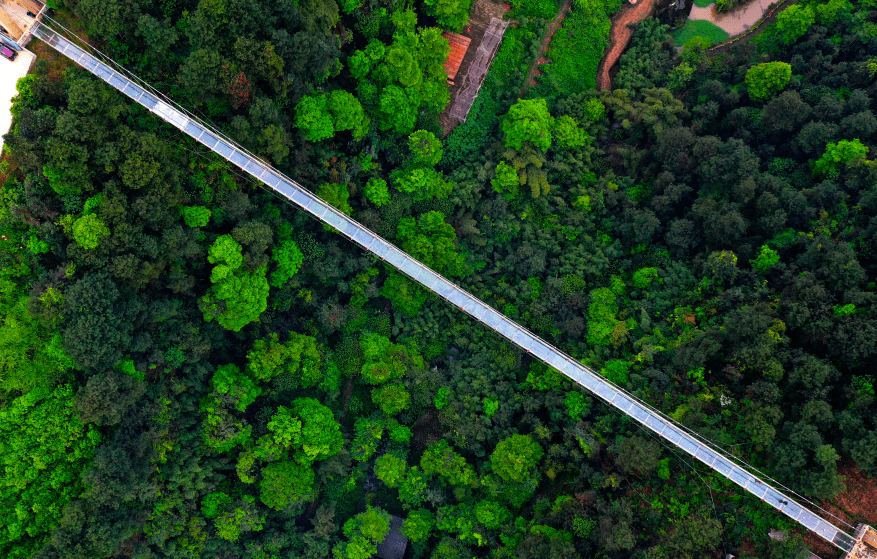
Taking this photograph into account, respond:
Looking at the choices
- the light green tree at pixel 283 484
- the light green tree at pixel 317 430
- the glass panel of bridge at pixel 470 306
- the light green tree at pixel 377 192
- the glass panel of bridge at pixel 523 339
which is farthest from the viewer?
the light green tree at pixel 377 192

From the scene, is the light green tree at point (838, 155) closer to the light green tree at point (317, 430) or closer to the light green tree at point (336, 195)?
the light green tree at point (336, 195)

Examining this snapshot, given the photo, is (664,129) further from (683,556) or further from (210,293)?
(210,293)

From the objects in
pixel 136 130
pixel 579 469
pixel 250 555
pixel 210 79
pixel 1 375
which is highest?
pixel 210 79

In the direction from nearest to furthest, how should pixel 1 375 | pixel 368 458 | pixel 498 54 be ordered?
pixel 1 375
pixel 368 458
pixel 498 54

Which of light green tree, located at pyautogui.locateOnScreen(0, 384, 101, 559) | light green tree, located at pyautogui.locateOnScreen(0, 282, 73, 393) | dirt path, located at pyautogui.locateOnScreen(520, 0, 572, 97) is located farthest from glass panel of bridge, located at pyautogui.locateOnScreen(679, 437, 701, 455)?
light green tree, located at pyautogui.locateOnScreen(0, 282, 73, 393)

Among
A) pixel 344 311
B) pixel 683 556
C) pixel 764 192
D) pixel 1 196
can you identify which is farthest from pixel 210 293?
pixel 764 192

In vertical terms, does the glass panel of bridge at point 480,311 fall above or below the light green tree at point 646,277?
below

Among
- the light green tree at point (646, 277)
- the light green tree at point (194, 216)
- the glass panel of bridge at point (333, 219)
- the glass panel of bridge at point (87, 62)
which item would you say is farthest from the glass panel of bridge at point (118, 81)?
the light green tree at point (646, 277)
